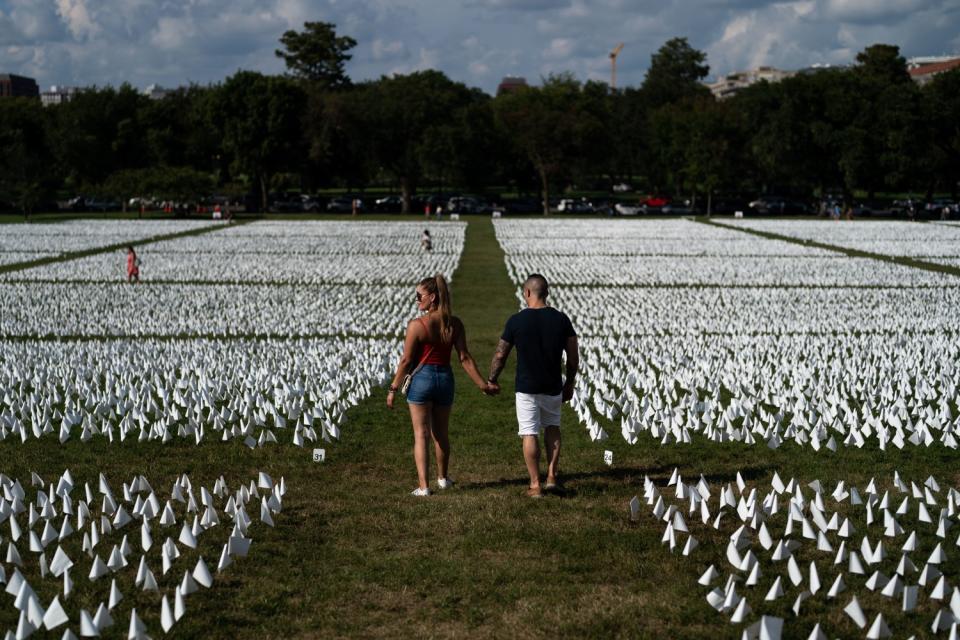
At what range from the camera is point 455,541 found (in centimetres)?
816

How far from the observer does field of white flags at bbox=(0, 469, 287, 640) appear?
21.4 feet

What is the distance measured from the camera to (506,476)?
1016 centimetres

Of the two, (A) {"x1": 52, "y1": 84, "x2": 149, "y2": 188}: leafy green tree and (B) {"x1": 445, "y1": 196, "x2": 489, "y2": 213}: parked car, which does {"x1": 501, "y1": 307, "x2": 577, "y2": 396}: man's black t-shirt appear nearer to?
(B) {"x1": 445, "y1": 196, "x2": 489, "y2": 213}: parked car

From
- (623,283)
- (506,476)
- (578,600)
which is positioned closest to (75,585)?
(578,600)

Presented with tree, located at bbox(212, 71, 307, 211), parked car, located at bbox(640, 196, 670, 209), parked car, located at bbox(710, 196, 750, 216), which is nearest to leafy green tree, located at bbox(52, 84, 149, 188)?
tree, located at bbox(212, 71, 307, 211)

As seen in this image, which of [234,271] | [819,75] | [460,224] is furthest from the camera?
[819,75]

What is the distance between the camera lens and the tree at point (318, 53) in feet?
392

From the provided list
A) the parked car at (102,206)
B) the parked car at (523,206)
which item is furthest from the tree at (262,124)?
the parked car at (523,206)

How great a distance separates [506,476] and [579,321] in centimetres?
1251

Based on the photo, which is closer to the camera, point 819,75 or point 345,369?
point 345,369

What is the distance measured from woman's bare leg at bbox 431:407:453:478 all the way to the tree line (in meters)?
69.9

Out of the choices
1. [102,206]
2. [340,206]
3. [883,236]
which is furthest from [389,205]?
[883,236]

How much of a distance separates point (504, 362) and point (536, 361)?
0.29 metres

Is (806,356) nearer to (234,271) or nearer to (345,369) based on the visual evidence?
(345,369)
